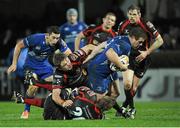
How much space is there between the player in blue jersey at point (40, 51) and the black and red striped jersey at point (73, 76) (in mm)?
934

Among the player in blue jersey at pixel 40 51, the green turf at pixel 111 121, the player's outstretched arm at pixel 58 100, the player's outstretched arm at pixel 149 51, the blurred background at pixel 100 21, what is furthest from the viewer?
the blurred background at pixel 100 21

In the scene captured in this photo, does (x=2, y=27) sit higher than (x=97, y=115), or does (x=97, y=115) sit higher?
(x=2, y=27)

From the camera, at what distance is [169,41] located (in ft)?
81.6

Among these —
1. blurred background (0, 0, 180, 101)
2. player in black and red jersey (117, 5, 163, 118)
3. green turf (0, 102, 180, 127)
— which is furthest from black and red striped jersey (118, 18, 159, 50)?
blurred background (0, 0, 180, 101)

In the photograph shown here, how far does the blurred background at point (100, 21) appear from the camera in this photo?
23.6 metres

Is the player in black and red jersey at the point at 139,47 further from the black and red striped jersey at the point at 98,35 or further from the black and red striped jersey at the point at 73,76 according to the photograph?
the black and red striped jersey at the point at 73,76

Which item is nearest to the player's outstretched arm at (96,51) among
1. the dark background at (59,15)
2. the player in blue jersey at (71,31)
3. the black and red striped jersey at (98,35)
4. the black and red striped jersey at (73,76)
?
the black and red striped jersey at (73,76)

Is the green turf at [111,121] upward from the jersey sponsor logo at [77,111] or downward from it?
downward

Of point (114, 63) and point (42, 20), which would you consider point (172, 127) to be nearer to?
point (114, 63)

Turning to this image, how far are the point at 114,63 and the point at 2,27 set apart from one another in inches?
473

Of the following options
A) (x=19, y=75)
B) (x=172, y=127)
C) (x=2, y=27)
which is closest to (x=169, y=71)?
(x=19, y=75)

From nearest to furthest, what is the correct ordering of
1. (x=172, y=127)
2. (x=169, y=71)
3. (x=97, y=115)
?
(x=172, y=127) < (x=97, y=115) < (x=169, y=71)

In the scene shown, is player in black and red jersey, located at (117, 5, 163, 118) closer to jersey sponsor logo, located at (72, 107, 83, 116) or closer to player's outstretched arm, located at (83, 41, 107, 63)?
player's outstretched arm, located at (83, 41, 107, 63)

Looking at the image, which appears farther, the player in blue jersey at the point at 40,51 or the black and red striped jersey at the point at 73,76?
the player in blue jersey at the point at 40,51
